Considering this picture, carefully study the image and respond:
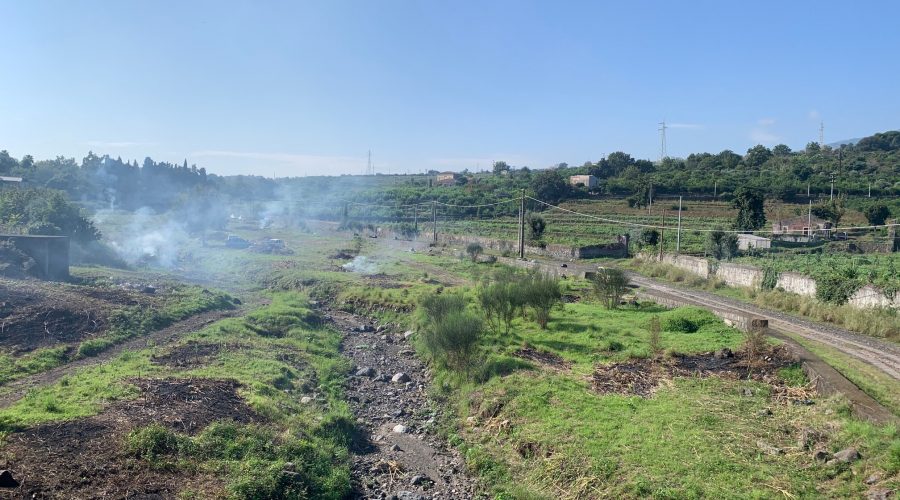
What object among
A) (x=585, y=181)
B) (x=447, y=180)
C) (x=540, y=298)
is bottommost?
(x=540, y=298)

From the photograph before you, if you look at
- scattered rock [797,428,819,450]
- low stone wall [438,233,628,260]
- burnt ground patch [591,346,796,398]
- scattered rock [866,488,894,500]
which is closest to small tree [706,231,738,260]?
low stone wall [438,233,628,260]

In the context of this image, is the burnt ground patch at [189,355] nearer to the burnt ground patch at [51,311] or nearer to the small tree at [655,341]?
the burnt ground patch at [51,311]

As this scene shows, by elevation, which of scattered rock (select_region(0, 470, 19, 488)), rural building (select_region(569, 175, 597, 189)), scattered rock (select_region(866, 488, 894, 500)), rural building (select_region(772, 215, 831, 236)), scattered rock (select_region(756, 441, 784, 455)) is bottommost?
scattered rock (select_region(0, 470, 19, 488))

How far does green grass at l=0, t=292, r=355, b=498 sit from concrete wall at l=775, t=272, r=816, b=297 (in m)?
19.5

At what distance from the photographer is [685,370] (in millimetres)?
15516

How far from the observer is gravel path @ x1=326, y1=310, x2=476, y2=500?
1229 centimetres

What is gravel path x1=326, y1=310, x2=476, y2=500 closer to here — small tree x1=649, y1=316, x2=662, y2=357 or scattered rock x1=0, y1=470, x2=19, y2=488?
scattered rock x1=0, y1=470, x2=19, y2=488

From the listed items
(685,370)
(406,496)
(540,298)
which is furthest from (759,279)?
A: (406,496)

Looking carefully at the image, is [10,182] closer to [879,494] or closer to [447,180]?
[447,180]

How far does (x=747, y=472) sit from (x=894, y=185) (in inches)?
3019

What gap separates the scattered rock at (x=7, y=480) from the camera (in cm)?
911

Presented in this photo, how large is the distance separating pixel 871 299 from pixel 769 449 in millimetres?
15334

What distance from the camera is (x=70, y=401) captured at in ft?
44.0

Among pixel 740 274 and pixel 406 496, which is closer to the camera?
pixel 406 496
